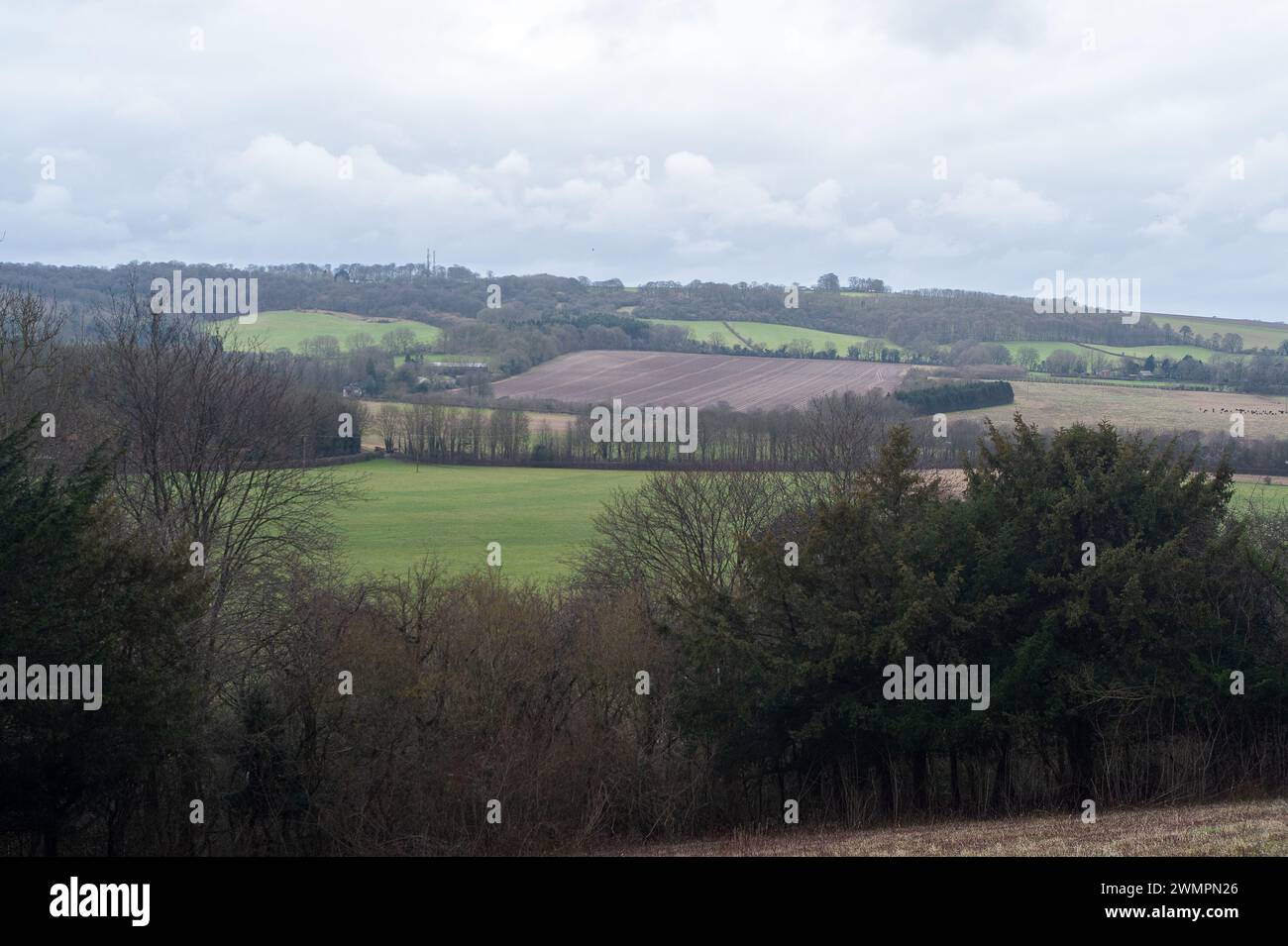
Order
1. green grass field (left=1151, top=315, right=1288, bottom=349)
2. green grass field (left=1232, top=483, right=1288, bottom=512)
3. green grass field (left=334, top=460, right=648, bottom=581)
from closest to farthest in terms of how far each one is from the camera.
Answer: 1. green grass field (left=1232, top=483, right=1288, bottom=512)
2. green grass field (left=334, top=460, right=648, bottom=581)
3. green grass field (left=1151, top=315, right=1288, bottom=349)

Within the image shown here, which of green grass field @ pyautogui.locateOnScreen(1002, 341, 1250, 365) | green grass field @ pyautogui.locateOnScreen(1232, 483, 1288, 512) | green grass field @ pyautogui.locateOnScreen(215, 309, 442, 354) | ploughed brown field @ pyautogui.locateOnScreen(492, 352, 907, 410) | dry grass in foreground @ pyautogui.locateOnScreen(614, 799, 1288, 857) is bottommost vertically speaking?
dry grass in foreground @ pyautogui.locateOnScreen(614, 799, 1288, 857)

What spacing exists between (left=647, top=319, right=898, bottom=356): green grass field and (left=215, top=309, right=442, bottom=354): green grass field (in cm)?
2332

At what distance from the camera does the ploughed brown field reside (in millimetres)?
75188

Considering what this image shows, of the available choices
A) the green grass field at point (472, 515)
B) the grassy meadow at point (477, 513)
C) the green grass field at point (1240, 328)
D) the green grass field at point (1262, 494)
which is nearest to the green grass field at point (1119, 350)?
the green grass field at point (1240, 328)

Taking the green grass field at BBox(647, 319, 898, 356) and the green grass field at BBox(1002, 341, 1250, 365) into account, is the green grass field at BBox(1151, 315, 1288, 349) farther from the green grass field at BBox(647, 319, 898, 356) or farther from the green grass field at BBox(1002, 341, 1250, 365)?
the green grass field at BBox(647, 319, 898, 356)

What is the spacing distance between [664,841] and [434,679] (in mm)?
5658

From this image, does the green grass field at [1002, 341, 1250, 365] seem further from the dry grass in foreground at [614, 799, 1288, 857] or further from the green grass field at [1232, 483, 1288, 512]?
the dry grass in foreground at [614, 799, 1288, 857]

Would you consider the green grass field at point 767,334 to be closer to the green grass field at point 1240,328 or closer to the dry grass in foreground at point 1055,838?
the green grass field at point 1240,328

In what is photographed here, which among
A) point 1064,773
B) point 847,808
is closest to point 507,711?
point 847,808

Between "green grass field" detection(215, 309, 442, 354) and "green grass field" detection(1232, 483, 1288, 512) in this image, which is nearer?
"green grass field" detection(1232, 483, 1288, 512)

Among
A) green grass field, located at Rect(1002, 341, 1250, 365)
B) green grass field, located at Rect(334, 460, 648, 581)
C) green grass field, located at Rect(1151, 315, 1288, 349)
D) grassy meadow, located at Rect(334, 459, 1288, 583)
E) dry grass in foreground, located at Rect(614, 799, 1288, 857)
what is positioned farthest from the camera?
green grass field, located at Rect(1151, 315, 1288, 349)

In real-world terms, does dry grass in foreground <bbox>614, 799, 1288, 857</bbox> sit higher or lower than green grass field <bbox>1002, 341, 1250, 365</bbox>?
lower

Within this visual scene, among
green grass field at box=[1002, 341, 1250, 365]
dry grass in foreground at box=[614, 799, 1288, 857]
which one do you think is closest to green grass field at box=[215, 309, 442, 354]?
green grass field at box=[1002, 341, 1250, 365]

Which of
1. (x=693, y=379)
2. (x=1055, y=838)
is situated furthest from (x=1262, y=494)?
(x=693, y=379)
